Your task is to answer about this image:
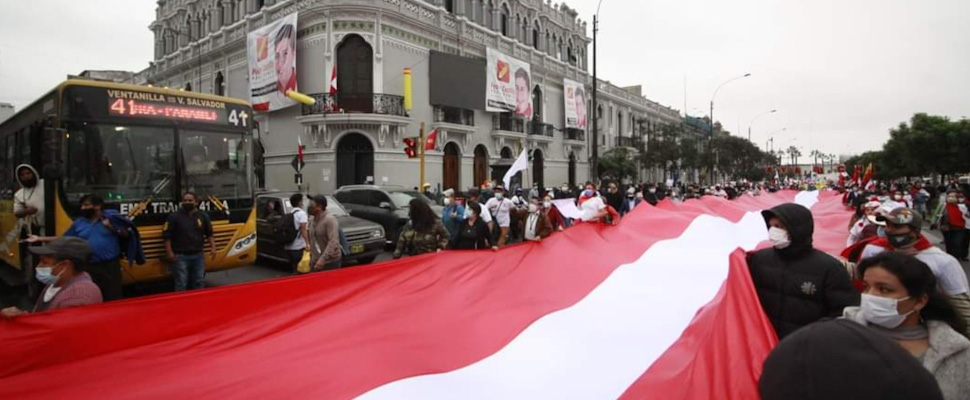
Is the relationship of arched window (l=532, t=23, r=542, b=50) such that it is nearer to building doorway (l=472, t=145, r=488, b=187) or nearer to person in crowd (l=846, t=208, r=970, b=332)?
building doorway (l=472, t=145, r=488, b=187)

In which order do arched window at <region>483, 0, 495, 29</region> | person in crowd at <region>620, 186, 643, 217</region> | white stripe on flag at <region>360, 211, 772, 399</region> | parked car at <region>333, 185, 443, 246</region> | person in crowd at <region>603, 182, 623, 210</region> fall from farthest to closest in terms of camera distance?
arched window at <region>483, 0, 495, 29</region> → person in crowd at <region>620, 186, 643, 217</region> → person in crowd at <region>603, 182, 623, 210</region> → parked car at <region>333, 185, 443, 246</region> → white stripe on flag at <region>360, 211, 772, 399</region>

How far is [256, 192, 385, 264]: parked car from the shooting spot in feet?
35.3

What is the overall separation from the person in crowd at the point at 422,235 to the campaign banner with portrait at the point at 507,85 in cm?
2308

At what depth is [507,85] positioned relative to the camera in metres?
30.3

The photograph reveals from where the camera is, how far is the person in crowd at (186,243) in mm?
7047

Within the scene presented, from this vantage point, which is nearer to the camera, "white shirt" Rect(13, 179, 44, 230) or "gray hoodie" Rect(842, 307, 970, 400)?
"gray hoodie" Rect(842, 307, 970, 400)

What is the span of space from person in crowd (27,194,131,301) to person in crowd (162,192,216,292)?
2.85 ft

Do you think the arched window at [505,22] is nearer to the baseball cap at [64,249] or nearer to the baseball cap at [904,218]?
the baseball cap at [904,218]

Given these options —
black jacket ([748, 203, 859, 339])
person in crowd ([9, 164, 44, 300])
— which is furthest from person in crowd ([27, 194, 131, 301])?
black jacket ([748, 203, 859, 339])

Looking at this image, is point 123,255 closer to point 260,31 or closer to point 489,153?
point 260,31

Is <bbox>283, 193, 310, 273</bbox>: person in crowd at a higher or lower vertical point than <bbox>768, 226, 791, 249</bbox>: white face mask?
lower

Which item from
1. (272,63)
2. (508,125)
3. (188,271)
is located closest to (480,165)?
(508,125)

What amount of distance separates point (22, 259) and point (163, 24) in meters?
35.6

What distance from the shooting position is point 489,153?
30578 mm
